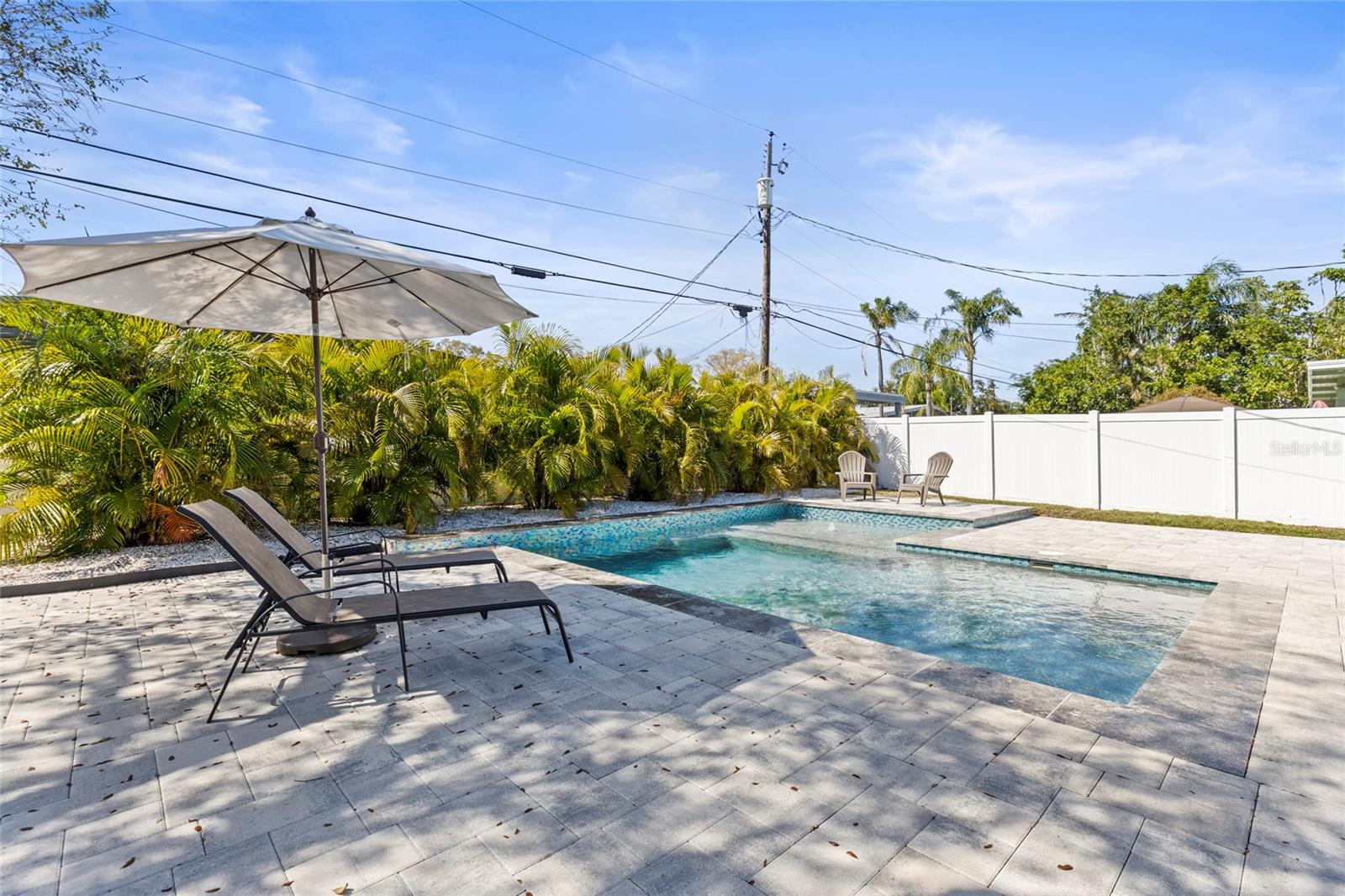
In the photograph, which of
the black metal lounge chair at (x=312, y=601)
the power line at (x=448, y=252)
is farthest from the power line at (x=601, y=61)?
the black metal lounge chair at (x=312, y=601)

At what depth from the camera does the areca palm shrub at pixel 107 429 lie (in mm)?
6199

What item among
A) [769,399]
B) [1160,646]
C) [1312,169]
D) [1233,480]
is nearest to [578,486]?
[769,399]

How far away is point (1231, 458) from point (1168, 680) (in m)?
9.38

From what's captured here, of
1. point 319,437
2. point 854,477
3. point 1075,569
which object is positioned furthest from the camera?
point 854,477

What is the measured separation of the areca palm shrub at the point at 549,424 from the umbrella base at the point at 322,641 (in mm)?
5978

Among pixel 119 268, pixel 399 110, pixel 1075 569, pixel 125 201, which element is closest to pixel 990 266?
pixel 1075 569

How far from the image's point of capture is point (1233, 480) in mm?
10266

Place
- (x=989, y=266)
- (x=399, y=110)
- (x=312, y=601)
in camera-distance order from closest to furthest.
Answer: (x=312, y=601)
(x=399, y=110)
(x=989, y=266)

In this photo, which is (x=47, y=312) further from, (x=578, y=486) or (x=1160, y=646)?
(x=1160, y=646)

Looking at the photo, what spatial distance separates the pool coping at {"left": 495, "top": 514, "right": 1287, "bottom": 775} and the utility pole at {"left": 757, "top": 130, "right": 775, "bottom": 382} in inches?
497

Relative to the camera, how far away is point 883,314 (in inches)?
1508

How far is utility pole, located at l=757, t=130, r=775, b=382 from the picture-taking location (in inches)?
684

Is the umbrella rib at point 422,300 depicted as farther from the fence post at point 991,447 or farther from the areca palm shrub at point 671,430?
the fence post at point 991,447

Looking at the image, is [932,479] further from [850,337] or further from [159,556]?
[850,337]
